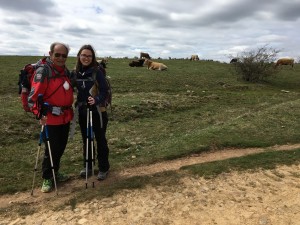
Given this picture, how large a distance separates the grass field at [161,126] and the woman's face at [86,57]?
306cm

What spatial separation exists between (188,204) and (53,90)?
3620 mm

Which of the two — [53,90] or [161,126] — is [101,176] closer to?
Answer: [53,90]

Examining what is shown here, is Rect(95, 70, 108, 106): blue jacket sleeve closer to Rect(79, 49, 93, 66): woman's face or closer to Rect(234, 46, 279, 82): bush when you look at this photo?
Rect(79, 49, 93, 66): woman's face

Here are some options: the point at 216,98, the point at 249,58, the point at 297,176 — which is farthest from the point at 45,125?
the point at 249,58

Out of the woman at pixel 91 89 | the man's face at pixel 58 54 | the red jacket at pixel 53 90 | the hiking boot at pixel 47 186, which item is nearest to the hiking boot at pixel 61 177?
the hiking boot at pixel 47 186

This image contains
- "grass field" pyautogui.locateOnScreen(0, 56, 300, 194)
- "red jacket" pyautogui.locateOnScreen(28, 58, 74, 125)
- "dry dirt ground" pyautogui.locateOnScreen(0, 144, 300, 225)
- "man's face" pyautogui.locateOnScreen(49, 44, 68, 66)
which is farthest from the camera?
"grass field" pyautogui.locateOnScreen(0, 56, 300, 194)

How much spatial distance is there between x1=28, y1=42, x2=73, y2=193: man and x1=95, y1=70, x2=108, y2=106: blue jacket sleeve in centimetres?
60

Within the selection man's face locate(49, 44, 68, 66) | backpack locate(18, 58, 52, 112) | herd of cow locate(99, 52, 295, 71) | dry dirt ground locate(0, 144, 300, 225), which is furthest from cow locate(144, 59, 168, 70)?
backpack locate(18, 58, 52, 112)

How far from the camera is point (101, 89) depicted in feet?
24.3

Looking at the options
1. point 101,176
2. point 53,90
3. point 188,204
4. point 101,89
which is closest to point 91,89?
point 101,89

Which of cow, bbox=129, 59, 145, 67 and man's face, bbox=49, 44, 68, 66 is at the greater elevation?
man's face, bbox=49, 44, 68, 66

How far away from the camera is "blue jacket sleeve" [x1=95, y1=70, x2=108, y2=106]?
7.35 meters

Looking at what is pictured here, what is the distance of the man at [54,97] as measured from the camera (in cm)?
682

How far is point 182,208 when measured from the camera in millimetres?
6609
